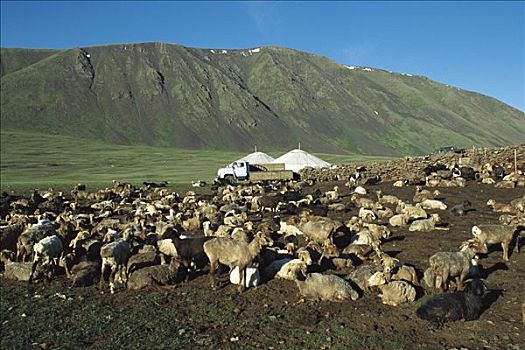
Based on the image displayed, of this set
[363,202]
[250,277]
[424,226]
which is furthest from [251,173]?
[250,277]

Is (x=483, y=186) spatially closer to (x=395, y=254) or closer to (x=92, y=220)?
(x=395, y=254)

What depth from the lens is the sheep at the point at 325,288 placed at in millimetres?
11656

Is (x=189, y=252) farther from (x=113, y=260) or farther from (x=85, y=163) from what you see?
(x=85, y=163)

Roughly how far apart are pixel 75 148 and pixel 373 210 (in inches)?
4640

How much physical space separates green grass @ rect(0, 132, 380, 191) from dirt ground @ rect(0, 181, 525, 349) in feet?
113

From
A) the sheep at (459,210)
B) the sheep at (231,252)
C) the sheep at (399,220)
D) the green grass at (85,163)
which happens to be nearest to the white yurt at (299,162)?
the green grass at (85,163)

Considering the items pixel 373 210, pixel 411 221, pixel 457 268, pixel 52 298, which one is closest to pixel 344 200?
pixel 373 210

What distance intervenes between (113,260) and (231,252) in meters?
3.33

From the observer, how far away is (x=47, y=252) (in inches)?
570

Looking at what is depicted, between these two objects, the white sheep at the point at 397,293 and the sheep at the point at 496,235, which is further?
the sheep at the point at 496,235

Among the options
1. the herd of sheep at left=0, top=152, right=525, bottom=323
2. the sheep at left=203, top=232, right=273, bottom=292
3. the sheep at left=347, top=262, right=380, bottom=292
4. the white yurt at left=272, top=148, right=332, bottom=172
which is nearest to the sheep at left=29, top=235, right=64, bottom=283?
the herd of sheep at left=0, top=152, right=525, bottom=323

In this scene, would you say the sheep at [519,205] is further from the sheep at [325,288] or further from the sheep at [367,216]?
the sheep at [325,288]

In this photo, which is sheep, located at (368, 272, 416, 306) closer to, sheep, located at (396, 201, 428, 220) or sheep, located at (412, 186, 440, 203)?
sheep, located at (396, 201, 428, 220)

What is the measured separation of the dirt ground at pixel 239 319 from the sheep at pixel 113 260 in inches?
21.1
